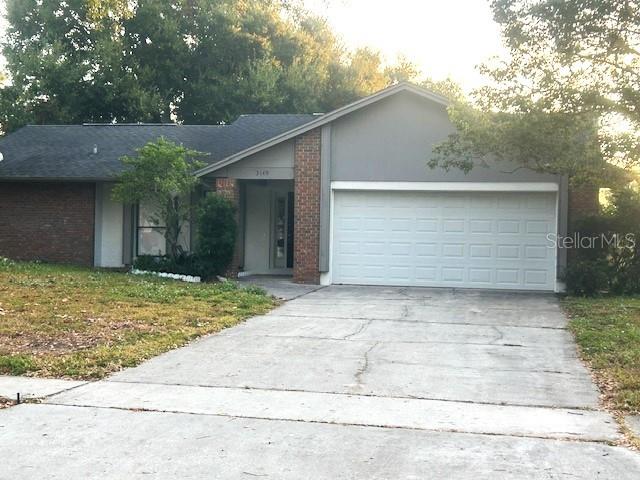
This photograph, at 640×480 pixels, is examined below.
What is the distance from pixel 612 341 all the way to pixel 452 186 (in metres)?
7.71

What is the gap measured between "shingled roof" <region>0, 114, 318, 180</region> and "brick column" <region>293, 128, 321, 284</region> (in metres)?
3.56

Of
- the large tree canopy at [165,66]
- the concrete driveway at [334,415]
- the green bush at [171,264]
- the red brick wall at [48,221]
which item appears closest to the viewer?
the concrete driveway at [334,415]

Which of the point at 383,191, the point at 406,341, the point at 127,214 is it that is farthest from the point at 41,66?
the point at 406,341

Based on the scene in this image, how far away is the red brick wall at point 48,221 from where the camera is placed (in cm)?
2078

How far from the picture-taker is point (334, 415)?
6551mm

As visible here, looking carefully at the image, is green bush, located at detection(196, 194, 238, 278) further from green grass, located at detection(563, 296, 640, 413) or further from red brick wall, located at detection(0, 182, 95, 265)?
green grass, located at detection(563, 296, 640, 413)

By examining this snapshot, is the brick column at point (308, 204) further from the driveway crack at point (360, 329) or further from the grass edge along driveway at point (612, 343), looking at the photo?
the grass edge along driveway at point (612, 343)

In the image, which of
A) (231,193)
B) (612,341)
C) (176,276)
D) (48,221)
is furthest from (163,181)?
(612,341)

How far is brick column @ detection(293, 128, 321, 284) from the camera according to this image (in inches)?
703

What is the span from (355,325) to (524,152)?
520 cm

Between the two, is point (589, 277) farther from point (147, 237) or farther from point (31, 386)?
point (31, 386)

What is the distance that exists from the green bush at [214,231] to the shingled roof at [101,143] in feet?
10.3

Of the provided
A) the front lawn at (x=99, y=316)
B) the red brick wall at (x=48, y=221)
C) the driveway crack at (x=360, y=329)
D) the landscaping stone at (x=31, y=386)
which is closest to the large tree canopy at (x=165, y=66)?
the red brick wall at (x=48, y=221)

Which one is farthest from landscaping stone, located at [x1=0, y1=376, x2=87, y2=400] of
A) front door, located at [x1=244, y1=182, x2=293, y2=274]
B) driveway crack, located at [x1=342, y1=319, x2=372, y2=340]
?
front door, located at [x1=244, y1=182, x2=293, y2=274]
